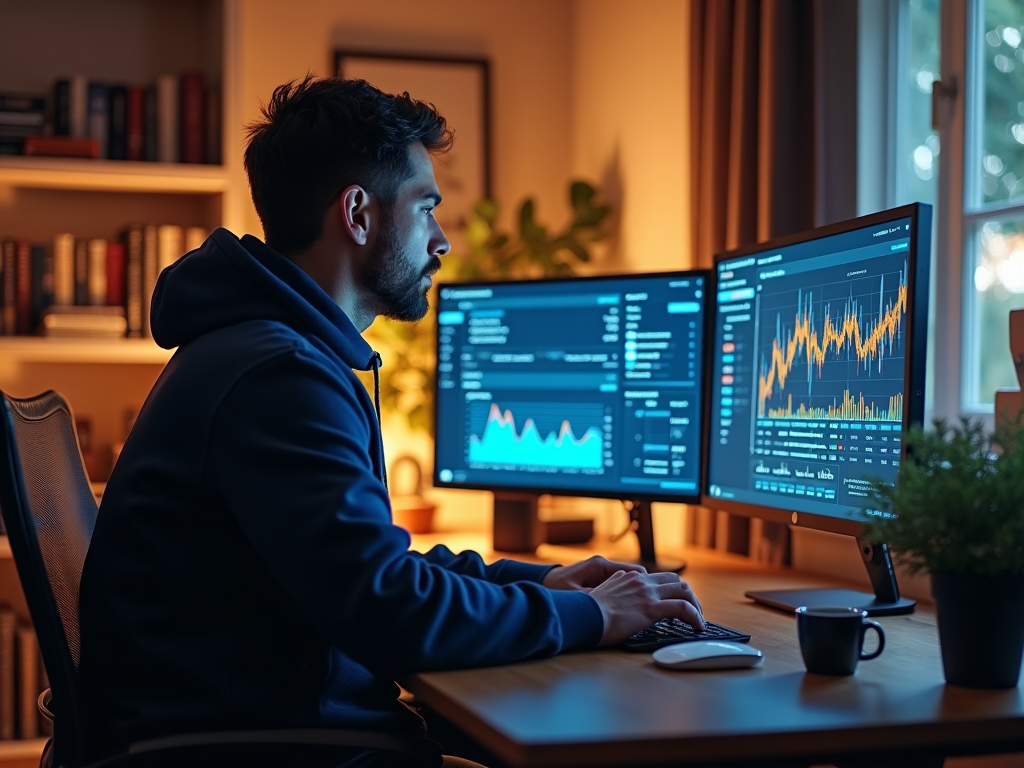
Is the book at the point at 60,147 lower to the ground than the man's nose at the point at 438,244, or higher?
higher

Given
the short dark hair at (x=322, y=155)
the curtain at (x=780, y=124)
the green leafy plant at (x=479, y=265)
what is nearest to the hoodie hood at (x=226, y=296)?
the short dark hair at (x=322, y=155)

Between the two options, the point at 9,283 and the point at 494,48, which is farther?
the point at 494,48

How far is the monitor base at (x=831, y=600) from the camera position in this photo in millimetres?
1631

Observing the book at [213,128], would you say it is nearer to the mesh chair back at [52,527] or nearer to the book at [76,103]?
the book at [76,103]

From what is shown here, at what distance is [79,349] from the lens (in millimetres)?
2805

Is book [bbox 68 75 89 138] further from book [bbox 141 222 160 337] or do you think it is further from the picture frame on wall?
the picture frame on wall

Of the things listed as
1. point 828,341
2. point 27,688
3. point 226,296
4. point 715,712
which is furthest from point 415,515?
point 715,712

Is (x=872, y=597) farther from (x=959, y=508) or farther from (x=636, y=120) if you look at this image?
(x=636, y=120)

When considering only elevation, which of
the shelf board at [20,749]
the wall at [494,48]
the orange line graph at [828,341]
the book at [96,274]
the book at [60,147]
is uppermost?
the wall at [494,48]

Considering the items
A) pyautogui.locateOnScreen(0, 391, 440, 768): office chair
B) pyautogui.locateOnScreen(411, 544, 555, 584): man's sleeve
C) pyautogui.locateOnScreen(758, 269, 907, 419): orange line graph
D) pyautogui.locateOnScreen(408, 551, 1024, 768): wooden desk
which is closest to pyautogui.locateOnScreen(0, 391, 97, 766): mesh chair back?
pyautogui.locateOnScreen(0, 391, 440, 768): office chair

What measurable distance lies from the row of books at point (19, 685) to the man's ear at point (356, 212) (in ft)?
5.69

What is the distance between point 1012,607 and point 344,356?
0.81 metres

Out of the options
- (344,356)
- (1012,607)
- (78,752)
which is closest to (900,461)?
(1012,607)

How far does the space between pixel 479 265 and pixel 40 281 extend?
110 centimetres
